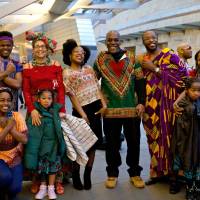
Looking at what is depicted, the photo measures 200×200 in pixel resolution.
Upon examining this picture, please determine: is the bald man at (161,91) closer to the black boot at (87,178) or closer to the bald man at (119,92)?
the bald man at (119,92)

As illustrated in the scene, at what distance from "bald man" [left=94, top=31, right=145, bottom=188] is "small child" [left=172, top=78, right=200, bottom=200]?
0.46 m

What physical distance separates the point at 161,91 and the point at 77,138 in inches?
38.9

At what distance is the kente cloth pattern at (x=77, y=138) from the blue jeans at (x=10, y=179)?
55 centimetres

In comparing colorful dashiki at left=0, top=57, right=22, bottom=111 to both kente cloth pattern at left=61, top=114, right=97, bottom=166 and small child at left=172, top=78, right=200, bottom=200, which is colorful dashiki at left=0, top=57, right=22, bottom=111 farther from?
small child at left=172, top=78, right=200, bottom=200

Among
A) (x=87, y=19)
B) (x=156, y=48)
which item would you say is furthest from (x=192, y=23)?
(x=156, y=48)

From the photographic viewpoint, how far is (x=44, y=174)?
3.61 metres

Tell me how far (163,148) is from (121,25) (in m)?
18.3

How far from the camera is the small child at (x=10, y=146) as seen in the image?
3193mm

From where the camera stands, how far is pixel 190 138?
11.4 ft

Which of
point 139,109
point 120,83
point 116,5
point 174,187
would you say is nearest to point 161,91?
point 139,109

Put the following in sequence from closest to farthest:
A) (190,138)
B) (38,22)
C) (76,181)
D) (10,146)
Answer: (10,146), (190,138), (76,181), (38,22)

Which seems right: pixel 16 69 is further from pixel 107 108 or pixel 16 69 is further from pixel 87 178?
Result: pixel 87 178

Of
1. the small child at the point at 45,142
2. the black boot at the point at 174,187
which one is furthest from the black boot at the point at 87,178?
the black boot at the point at 174,187

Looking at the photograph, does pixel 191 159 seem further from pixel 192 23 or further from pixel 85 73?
pixel 192 23
